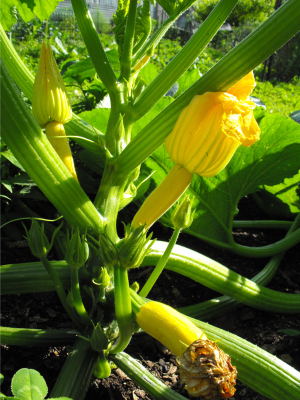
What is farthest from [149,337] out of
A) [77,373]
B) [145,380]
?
[77,373]

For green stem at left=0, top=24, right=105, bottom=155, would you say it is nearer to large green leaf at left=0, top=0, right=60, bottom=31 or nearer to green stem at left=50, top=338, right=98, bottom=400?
large green leaf at left=0, top=0, right=60, bottom=31

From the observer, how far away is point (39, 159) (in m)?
1.03

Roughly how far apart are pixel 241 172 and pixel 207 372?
1145mm

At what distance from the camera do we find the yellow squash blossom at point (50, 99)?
3.84ft

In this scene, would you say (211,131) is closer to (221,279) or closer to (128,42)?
(128,42)

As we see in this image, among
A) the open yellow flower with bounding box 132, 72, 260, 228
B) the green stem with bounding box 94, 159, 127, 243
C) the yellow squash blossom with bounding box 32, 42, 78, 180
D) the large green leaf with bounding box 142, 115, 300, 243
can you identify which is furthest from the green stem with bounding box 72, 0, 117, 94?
the large green leaf with bounding box 142, 115, 300, 243

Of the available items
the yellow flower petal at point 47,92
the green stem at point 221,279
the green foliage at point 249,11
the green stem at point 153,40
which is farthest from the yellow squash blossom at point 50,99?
the green foliage at point 249,11

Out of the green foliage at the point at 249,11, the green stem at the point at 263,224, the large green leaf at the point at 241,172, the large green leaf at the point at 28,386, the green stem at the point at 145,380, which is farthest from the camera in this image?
the green foliage at the point at 249,11

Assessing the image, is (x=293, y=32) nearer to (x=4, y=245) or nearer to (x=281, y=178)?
(x=281, y=178)

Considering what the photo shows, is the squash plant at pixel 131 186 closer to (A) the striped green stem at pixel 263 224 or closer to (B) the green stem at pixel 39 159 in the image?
(B) the green stem at pixel 39 159

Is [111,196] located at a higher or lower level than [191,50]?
lower

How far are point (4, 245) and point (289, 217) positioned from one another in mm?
1692

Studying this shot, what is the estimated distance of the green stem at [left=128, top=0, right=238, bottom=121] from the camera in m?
1.12

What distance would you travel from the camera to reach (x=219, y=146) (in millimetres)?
989
